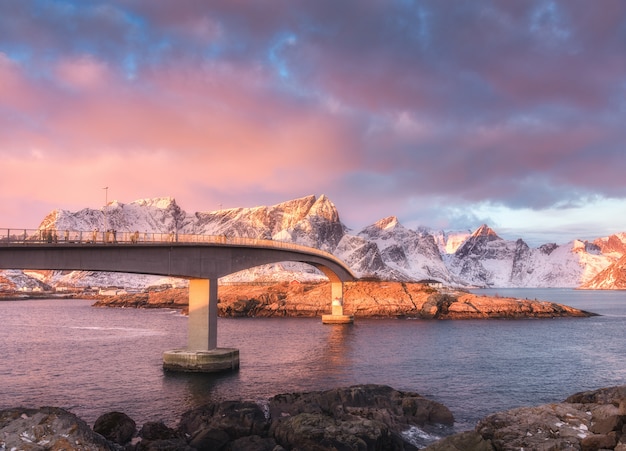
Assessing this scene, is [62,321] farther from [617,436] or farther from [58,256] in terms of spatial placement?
[617,436]

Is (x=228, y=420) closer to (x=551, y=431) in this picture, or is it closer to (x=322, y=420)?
(x=322, y=420)

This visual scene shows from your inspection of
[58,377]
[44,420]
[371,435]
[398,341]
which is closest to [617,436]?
[371,435]

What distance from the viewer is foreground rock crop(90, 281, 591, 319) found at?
118625mm

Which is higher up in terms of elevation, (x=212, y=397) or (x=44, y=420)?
(x=44, y=420)

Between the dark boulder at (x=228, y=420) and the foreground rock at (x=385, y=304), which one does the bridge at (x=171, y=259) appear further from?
the foreground rock at (x=385, y=304)

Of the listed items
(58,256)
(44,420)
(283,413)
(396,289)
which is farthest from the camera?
(396,289)

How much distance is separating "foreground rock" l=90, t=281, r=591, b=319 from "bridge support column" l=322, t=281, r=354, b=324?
43.4ft

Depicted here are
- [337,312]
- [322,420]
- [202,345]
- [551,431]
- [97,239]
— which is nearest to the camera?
[551,431]

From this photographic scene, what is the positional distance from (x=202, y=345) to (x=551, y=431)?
33.3 metres

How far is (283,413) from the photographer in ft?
107

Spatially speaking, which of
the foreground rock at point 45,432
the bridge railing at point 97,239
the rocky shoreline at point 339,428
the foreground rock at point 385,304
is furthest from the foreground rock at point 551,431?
the foreground rock at point 385,304

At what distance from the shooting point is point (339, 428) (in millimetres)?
25016

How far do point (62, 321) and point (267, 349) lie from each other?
63660mm

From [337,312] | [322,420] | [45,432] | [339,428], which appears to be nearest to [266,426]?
[322,420]
